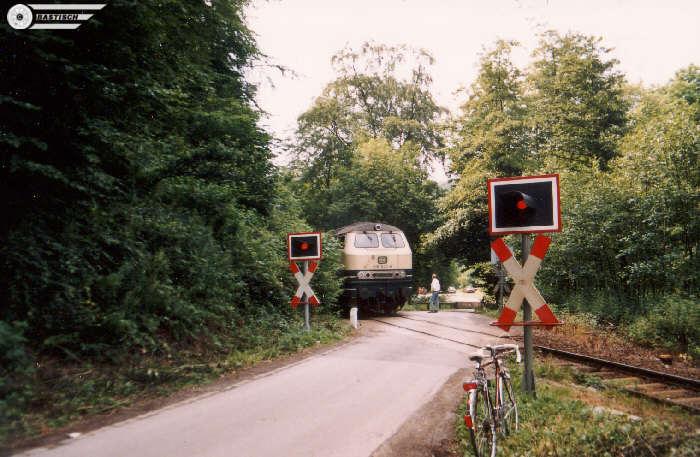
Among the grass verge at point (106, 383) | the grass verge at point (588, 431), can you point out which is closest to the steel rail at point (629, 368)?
the grass verge at point (588, 431)

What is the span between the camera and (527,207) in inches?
215

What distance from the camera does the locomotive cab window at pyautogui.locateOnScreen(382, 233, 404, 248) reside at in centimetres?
1719

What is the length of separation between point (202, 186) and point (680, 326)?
36.2 ft

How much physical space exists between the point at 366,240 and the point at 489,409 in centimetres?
1270

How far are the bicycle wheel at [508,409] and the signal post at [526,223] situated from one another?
2.17 feet

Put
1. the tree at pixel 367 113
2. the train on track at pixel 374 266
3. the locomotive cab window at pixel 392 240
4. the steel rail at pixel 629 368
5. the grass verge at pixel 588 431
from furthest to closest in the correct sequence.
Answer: the tree at pixel 367 113, the locomotive cab window at pixel 392 240, the train on track at pixel 374 266, the steel rail at pixel 629 368, the grass verge at pixel 588 431

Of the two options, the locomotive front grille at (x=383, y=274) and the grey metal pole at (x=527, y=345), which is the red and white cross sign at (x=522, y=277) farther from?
the locomotive front grille at (x=383, y=274)

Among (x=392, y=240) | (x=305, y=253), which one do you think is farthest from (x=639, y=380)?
(x=392, y=240)

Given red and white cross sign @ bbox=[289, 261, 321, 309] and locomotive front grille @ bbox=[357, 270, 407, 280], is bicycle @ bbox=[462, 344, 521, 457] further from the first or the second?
locomotive front grille @ bbox=[357, 270, 407, 280]

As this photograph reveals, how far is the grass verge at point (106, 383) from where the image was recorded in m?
5.02

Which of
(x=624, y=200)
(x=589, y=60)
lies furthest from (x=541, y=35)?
(x=624, y=200)

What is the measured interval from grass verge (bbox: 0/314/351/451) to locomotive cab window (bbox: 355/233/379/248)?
833 centimetres

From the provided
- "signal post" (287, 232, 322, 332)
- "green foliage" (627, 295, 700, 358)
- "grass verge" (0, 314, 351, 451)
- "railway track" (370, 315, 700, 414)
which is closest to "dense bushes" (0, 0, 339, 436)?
"grass verge" (0, 314, 351, 451)

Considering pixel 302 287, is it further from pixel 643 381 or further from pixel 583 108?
pixel 583 108
